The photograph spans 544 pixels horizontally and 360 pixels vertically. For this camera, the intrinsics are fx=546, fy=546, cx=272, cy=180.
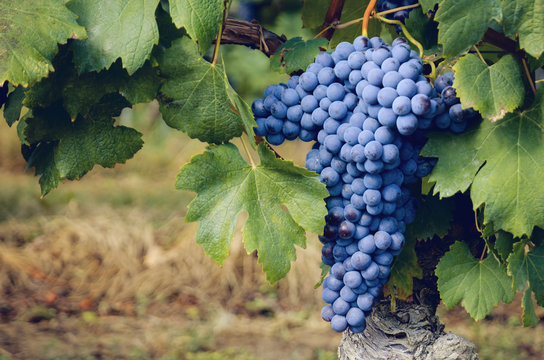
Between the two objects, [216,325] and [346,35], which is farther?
[216,325]

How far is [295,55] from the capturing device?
1055 millimetres

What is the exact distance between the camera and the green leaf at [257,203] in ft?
3.06

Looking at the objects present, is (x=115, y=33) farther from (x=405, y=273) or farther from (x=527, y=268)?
(x=527, y=268)

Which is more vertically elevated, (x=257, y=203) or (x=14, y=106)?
(x=14, y=106)

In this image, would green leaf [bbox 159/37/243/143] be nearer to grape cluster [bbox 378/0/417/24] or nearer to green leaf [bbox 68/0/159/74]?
green leaf [bbox 68/0/159/74]

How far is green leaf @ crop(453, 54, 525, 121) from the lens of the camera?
87 centimetres

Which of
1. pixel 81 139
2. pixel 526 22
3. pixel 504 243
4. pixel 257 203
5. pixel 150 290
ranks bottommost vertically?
pixel 150 290

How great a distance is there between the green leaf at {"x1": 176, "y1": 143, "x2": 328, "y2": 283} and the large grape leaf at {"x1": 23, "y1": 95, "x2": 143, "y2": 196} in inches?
7.4

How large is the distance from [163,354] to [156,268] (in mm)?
962

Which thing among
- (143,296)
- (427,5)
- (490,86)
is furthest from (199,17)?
(143,296)

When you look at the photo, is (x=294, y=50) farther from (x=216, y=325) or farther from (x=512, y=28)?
(x=216, y=325)

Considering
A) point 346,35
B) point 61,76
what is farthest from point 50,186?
point 346,35

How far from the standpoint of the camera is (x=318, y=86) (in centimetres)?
98

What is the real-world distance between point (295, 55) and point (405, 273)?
0.49 metres
